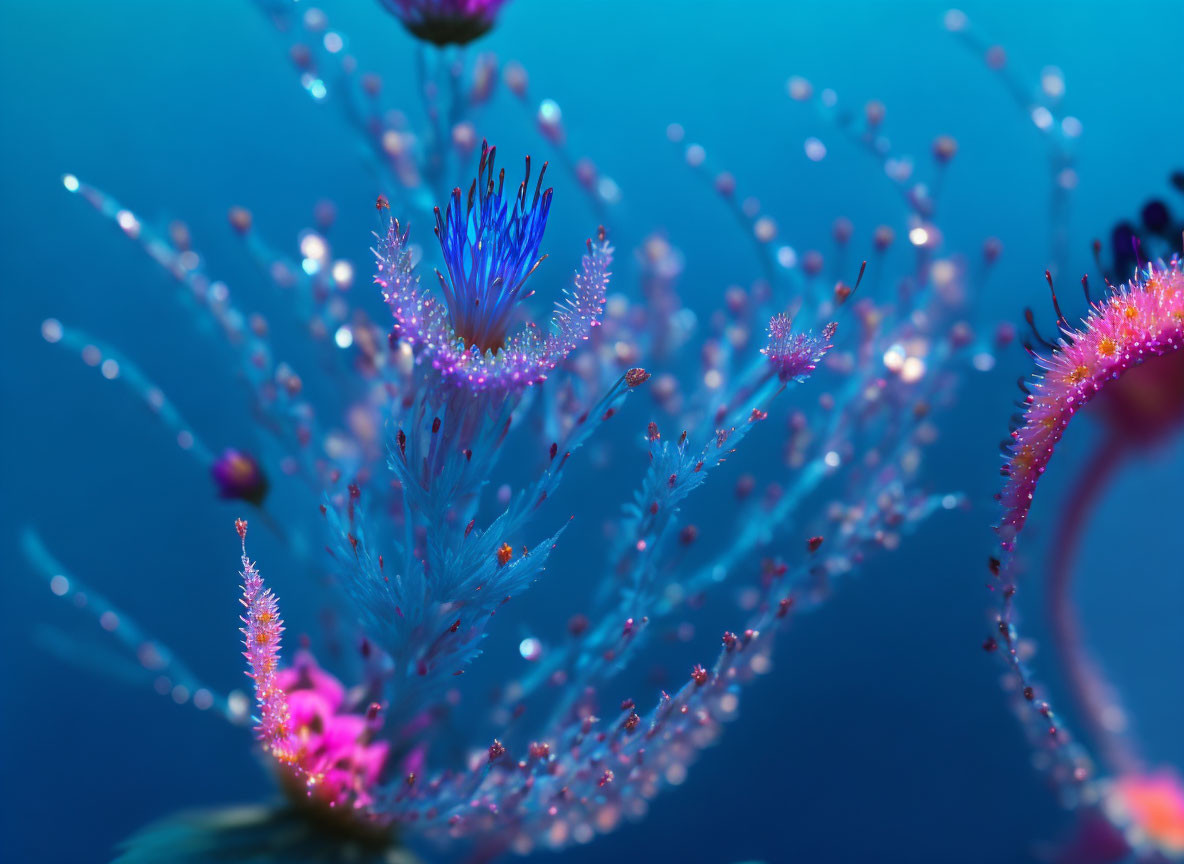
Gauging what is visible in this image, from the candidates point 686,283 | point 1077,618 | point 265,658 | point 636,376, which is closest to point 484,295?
point 636,376

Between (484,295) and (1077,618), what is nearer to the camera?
(484,295)

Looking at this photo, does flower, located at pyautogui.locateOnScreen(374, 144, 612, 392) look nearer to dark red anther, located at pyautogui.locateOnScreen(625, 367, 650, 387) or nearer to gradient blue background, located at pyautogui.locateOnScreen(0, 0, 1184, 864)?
dark red anther, located at pyautogui.locateOnScreen(625, 367, 650, 387)

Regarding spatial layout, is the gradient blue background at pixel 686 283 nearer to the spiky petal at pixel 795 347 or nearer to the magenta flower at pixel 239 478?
the magenta flower at pixel 239 478

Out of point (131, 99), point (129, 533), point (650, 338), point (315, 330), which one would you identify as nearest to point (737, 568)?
point (650, 338)

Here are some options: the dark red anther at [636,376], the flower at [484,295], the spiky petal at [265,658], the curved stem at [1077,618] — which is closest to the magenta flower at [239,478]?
the spiky petal at [265,658]

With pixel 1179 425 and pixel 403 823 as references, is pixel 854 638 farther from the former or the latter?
pixel 403 823

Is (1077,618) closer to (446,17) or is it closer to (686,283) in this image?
(686,283)
